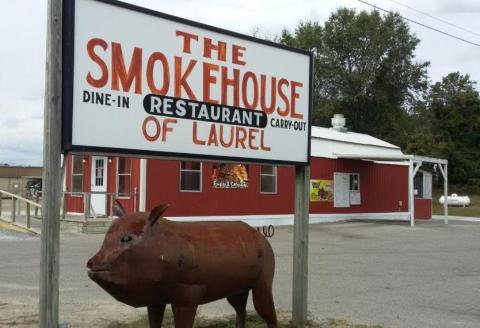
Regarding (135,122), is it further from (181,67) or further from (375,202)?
(375,202)

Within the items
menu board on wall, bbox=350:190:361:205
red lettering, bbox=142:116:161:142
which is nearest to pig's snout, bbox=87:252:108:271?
red lettering, bbox=142:116:161:142

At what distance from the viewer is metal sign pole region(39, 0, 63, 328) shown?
4.47 meters

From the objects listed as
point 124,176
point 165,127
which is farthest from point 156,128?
point 124,176

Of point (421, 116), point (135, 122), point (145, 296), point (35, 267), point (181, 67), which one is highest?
point (421, 116)

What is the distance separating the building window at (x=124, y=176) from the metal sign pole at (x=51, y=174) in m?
14.9

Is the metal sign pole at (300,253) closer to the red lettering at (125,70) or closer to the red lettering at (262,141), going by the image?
the red lettering at (262,141)

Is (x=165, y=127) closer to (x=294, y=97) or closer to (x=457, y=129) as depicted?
(x=294, y=97)

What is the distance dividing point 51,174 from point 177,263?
1191 mm

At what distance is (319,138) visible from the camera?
86.8ft

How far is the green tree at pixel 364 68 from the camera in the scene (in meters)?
51.8

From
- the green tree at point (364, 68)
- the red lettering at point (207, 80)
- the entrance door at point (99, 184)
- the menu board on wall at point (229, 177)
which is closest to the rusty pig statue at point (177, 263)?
the red lettering at point (207, 80)

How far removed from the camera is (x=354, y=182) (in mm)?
27000

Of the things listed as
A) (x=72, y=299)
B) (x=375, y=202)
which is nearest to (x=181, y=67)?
(x=72, y=299)

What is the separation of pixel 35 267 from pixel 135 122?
779 cm
